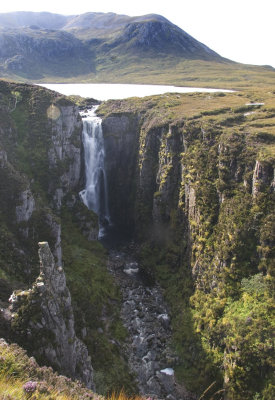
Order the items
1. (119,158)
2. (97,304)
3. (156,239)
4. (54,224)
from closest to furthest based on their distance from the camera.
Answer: (97,304), (54,224), (156,239), (119,158)

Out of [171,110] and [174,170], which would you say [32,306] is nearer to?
[174,170]

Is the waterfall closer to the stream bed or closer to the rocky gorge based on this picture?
the rocky gorge

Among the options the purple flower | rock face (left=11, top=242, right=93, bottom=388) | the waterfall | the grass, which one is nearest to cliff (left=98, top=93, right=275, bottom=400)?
the waterfall

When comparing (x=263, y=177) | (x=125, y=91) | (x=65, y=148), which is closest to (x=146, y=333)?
(x=263, y=177)

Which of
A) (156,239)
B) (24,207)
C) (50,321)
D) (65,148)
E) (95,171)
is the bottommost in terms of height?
(156,239)

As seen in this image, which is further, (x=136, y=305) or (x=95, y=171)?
(x=95, y=171)

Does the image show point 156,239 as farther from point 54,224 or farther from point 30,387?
point 30,387
